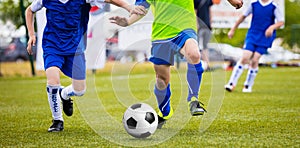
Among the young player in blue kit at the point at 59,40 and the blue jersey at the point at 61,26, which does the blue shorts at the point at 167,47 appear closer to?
the young player in blue kit at the point at 59,40

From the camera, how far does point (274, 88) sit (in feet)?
37.4

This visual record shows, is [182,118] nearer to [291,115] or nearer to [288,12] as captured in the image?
[291,115]

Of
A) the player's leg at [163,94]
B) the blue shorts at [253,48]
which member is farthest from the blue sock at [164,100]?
the blue shorts at [253,48]

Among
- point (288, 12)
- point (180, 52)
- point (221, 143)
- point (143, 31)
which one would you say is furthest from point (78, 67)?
point (288, 12)

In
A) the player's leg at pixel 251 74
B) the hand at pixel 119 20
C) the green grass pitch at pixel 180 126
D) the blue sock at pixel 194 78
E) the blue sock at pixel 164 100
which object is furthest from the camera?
the player's leg at pixel 251 74

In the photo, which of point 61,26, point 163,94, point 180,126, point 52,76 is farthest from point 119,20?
point 180,126

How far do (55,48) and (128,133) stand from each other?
125cm

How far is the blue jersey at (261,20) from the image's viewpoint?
1052 cm

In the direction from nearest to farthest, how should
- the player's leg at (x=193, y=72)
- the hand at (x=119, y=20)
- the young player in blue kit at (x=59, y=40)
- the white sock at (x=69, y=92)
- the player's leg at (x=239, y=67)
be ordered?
the hand at (x=119, y=20) → the player's leg at (x=193, y=72) → the young player in blue kit at (x=59, y=40) → the white sock at (x=69, y=92) → the player's leg at (x=239, y=67)

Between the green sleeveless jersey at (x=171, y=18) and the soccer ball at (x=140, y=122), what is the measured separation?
36.1 inches

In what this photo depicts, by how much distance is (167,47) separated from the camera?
596 centimetres

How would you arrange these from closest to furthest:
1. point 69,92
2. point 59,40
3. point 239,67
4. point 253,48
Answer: point 59,40 → point 69,92 → point 253,48 → point 239,67

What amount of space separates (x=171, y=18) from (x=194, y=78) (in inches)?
24.7

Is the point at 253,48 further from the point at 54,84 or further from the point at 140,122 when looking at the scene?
the point at 140,122
